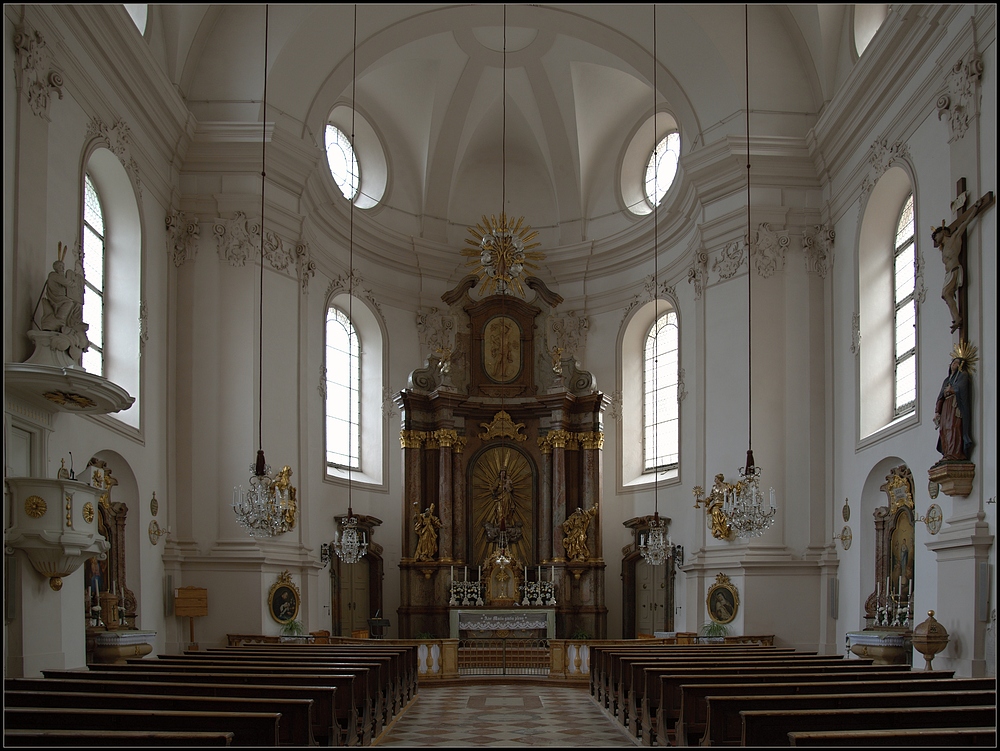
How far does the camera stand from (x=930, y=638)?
12.8 meters

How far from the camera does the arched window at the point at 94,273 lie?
623 inches

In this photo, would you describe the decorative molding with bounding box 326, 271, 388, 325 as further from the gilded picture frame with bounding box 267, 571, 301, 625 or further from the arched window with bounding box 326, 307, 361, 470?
the gilded picture frame with bounding box 267, 571, 301, 625

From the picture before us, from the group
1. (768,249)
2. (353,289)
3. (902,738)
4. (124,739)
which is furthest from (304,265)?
(902,738)

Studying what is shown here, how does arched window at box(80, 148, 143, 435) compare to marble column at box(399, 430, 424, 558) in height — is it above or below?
above

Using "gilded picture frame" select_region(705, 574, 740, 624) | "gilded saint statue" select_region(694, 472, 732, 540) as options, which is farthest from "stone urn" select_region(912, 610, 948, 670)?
"gilded saint statue" select_region(694, 472, 732, 540)

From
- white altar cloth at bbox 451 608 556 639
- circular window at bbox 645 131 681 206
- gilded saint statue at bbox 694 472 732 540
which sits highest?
circular window at bbox 645 131 681 206

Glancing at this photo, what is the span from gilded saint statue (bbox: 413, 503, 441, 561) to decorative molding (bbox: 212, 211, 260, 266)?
6.91 meters

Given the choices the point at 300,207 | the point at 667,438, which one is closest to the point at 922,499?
the point at 667,438

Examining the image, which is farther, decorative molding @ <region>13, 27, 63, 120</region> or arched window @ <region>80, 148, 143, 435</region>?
arched window @ <region>80, 148, 143, 435</region>

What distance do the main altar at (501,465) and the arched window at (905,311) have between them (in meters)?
7.51

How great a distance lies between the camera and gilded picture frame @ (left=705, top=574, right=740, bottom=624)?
1866 centimetres

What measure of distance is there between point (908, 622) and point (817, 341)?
19.8 ft

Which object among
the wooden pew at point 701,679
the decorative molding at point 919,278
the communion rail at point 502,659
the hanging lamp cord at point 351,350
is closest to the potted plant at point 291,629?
the communion rail at point 502,659

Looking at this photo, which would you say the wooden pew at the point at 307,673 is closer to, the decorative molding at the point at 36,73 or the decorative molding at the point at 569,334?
the decorative molding at the point at 36,73
